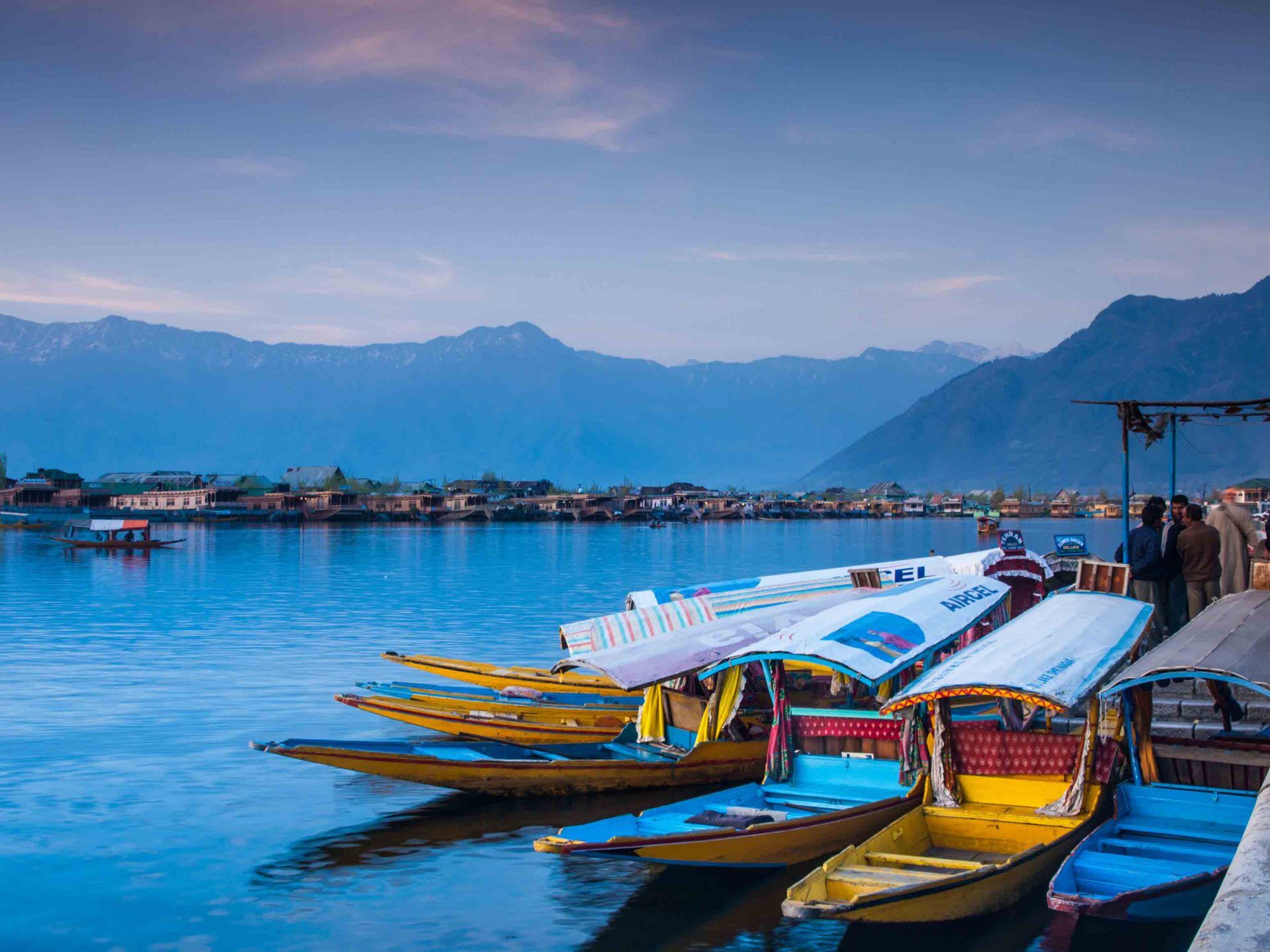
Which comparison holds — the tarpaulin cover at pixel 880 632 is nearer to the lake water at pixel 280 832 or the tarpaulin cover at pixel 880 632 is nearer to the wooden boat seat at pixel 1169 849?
the lake water at pixel 280 832

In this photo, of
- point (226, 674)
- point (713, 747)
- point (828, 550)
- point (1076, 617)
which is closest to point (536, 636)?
point (226, 674)

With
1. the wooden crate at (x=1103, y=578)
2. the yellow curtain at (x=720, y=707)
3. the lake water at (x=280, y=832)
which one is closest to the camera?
the lake water at (x=280, y=832)

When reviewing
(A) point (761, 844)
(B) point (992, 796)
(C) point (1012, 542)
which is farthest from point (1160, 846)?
(C) point (1012, 542)

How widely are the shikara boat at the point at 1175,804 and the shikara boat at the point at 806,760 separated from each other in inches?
86.8

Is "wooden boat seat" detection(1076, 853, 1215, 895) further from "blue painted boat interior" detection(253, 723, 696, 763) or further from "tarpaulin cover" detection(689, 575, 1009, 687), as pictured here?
"blue painted boat interior" detection(253, 723, 696, 763)

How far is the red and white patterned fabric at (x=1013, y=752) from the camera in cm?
1199

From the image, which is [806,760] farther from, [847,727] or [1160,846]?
[1160,846]

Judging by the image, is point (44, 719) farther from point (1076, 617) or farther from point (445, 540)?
point (445, 540)

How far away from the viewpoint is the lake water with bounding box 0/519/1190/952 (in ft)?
38.5

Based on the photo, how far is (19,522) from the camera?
13625cm

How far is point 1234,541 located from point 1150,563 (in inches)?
70.5

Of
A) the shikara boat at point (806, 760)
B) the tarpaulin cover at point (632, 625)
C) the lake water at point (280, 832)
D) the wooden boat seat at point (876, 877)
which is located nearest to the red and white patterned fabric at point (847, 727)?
the shikara boat at point (806, 760)

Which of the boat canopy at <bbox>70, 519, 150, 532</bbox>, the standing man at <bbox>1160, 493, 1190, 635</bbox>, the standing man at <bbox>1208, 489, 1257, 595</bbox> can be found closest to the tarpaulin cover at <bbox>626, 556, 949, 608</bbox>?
the standing man at <bbox>1160, 493, 1190, 635</bbox>

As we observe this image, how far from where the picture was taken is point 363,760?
14.2 m
